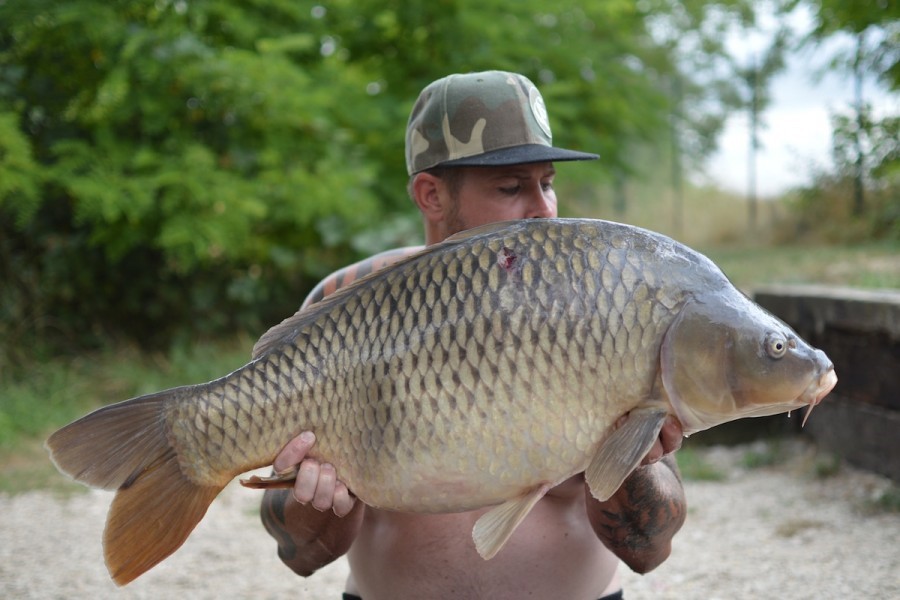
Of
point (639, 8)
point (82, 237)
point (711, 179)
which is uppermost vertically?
point (639, 8)

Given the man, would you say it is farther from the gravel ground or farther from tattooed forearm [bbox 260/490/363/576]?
the gravel ground

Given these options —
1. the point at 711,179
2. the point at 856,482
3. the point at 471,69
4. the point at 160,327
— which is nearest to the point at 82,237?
the point at 160,327

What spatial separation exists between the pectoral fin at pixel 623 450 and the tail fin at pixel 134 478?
566mm

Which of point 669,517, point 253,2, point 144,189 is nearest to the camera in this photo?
point 669,517

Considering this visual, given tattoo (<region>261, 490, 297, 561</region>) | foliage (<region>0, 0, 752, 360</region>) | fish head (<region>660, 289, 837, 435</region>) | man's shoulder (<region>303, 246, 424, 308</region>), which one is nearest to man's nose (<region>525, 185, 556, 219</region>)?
man's shoulder (<region>303, 246, 424, 308</region>)

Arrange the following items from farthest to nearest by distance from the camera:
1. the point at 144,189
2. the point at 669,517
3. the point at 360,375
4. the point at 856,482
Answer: the point at 144,189
the point at 856,482
the point at 669,517
the point at 360,375

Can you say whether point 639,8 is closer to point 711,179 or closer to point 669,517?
point 711,179

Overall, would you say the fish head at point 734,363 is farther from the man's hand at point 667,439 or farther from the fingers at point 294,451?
the fingers at point 294,451

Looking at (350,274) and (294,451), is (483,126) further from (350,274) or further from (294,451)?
(294,451)

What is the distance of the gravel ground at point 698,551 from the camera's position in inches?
111

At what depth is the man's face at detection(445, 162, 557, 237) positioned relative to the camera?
5.79 ft

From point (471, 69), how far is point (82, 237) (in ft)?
8.99

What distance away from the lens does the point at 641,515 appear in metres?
1.66

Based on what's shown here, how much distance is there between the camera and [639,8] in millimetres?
8062
